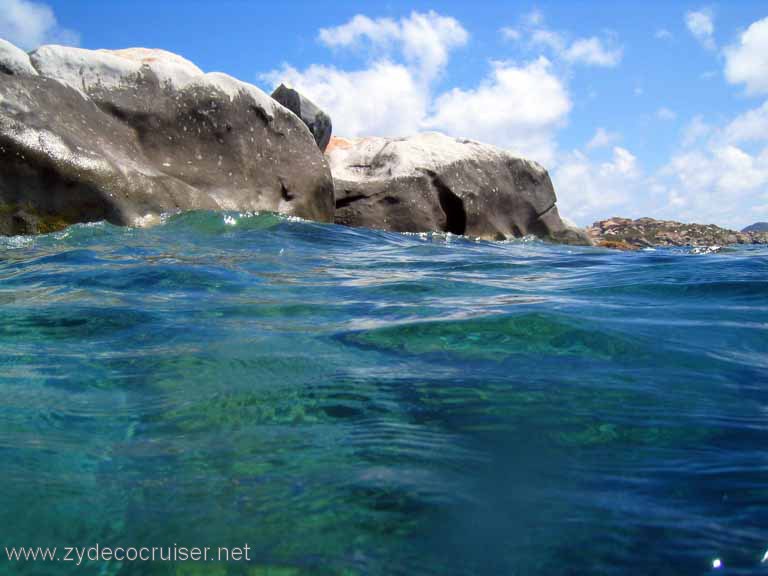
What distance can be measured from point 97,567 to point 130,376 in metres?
1.08

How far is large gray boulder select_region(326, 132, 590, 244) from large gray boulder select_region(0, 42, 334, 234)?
1.43 metres

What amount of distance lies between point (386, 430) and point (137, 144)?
25.3ft

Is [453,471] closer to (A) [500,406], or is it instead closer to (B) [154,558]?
(A) [500,406]

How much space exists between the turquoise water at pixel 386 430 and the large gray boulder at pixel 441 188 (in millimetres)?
7954

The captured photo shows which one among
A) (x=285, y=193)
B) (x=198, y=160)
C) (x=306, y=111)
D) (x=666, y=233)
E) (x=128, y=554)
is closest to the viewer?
(x=128, y=554)

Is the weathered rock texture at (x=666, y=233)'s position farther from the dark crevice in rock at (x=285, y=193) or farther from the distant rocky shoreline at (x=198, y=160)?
the dark crevice in rock at (x=285, y=193)

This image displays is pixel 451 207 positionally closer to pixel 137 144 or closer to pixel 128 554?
pixel 137 144

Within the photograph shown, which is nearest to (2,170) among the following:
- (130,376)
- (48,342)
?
(48,342)

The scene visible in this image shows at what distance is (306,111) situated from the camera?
12.2m

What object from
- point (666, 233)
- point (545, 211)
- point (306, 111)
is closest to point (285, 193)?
point (306, 111)

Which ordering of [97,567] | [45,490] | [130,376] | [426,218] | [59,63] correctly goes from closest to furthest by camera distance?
[97,567]
[45,490]
[130,376]
[59,63]
[426,218]

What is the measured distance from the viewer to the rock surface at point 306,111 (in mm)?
11938

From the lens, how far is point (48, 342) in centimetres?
257

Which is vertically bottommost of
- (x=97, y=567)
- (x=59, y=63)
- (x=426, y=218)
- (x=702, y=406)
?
(x=97, y=567)
